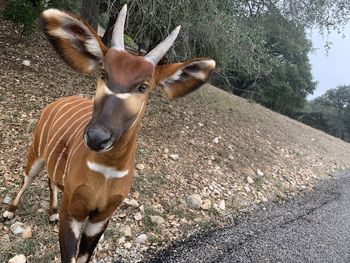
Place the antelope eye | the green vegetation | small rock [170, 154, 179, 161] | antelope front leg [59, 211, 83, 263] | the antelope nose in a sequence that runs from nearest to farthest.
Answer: the antelope nose, the antelope eye, antelope front leg [59, 211, 83, 263], small rock [170, 154, 179, 161], the green vegetation

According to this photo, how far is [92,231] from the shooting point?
10.5ft

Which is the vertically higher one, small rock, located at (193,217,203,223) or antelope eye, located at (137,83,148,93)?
antelope eye, located at (137,83,148,93)

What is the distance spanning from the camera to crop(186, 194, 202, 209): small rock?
5293mm

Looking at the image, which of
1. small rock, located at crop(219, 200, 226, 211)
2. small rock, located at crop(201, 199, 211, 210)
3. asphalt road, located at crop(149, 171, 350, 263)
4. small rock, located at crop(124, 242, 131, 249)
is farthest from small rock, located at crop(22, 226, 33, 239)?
small rock, located at crop(219, 200, 226, 211)

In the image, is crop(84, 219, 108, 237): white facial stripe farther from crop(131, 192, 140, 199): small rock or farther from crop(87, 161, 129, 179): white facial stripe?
crop(131, 192, 140, 199): small rock

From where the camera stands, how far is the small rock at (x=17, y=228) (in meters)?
3.82

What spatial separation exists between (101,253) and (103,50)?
1.99 m

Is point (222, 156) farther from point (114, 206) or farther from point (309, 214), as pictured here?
point (114, 206)

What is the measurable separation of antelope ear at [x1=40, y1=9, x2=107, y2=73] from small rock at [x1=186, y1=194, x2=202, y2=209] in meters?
2.81

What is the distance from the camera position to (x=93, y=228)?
126 inches

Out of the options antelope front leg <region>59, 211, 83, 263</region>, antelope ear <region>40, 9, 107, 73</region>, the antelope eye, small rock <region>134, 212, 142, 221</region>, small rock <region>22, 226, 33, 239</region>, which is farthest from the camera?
small rock <region>134, 212, 142, 221</region>

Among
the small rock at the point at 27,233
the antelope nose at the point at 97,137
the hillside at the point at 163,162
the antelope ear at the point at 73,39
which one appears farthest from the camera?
the hillside at the point at 163,162

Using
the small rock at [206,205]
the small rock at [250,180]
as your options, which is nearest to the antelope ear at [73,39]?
the small rock at [206,205]

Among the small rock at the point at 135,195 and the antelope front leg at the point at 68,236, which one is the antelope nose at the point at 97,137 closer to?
the antelope front leg at the point at 68,236
